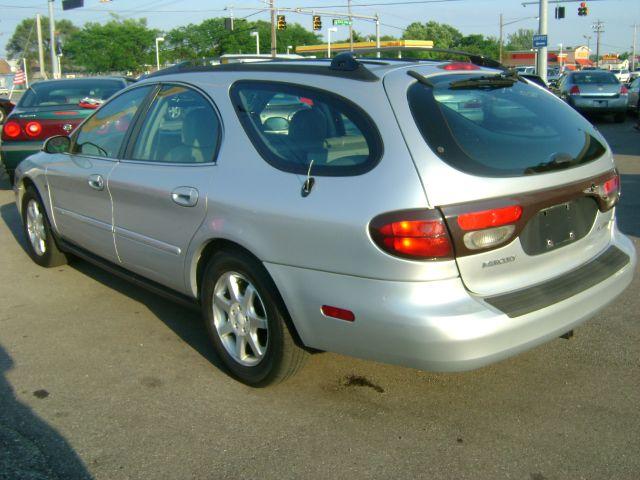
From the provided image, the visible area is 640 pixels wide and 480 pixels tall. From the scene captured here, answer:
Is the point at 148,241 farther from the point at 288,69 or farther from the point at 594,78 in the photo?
the point at 594,78

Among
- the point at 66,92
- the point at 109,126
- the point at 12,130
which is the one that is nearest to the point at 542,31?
the point at 66,92

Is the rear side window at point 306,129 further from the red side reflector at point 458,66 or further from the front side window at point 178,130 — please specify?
the red side reflector at point 458,66

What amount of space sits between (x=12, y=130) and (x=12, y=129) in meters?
0.01

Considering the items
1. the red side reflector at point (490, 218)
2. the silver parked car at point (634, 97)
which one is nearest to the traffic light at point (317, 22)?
the silver parked car at point (634, 97)

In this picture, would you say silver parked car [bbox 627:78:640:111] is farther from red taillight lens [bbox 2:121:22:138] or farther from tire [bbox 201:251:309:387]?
tire [bbox 201:251:309:387]

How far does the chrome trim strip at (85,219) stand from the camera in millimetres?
4801

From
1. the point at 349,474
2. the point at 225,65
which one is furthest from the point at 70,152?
the point at 349,474

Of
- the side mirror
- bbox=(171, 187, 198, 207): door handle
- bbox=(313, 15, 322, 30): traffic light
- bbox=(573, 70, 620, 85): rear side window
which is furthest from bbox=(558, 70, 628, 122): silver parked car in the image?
bbox=(313, 15, 322, 30): traffic light

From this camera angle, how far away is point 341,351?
3.29 meters

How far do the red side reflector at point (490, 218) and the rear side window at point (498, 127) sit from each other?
165mm

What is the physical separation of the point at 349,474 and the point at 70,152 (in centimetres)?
351

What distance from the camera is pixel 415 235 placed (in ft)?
9.66

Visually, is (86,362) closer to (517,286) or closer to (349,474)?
(349,474)

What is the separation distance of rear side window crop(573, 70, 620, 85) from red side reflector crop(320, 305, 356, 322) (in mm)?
19819
